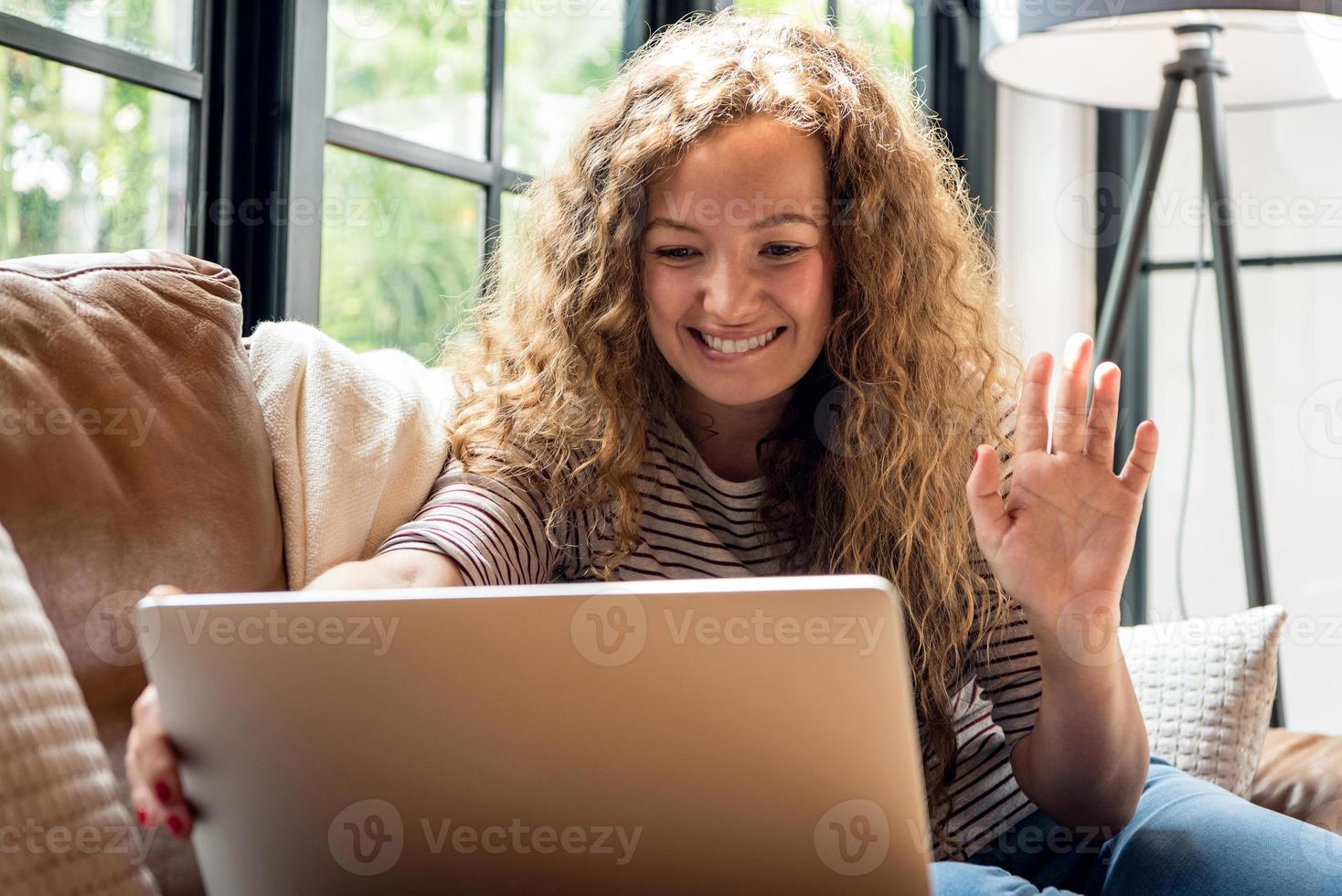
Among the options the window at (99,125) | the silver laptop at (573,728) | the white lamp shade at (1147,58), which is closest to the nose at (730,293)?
the silver laptop at (573,728)

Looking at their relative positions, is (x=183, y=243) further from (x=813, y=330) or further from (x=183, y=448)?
(x=813, y=330)

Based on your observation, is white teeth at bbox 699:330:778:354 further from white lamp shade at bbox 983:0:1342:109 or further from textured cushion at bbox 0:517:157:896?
white lamp shade at bbox 983:0:1342:109

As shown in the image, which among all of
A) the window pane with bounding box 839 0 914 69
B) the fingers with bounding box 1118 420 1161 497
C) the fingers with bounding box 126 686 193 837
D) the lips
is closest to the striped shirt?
the lips

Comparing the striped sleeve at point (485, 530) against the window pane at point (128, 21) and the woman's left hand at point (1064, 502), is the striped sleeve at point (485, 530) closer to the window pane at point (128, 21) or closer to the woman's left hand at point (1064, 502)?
the woman's left hand at point (1064, 502)

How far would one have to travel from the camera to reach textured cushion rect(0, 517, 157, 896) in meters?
0.62

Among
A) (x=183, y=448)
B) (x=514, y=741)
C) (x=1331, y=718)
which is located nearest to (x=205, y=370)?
(x=183, y=448)

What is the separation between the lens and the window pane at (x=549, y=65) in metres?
2.01

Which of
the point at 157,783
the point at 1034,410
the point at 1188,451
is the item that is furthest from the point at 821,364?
the point at 1188,451

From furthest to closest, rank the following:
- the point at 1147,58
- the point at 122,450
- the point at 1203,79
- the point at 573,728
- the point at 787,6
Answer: the point at 787,6
the point at 1147,58
the point at 1203,79
the point at 122,450
the point at 573,728

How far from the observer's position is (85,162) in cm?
144

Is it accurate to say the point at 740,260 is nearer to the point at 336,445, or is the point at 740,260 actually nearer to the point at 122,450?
the point at 336,445

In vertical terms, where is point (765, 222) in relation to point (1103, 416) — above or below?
above

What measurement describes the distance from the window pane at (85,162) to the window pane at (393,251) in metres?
0.21

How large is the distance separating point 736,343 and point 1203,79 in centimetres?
123
